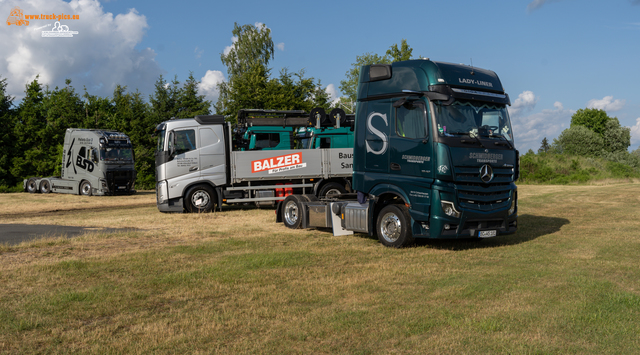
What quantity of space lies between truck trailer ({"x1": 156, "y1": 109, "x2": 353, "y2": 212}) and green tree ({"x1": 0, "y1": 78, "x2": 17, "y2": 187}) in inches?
967

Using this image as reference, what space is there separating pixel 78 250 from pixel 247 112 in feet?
34.9

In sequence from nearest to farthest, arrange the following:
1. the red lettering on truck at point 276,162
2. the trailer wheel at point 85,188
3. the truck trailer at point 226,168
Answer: the truck trailer at point 226,168, the red lettering on truck at point 276,162, the trailer wheel at point 85,188

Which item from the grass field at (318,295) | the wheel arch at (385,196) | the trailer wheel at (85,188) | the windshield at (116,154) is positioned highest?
the windshield at (116,154)

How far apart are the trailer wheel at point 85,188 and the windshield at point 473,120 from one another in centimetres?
2521

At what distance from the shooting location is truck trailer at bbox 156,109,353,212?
17812mm

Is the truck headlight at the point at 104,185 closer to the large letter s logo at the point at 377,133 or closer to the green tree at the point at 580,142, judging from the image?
the large letter s logo at the point at 377,133

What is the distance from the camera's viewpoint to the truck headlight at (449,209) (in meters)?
9.48

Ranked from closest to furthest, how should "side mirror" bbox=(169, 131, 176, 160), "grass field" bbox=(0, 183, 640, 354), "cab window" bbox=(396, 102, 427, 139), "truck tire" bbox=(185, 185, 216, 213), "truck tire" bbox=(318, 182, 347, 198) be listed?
"grass field" bbox=(0, 183, 640, 354) < "cab window" bbox=(396, 102, 427, 139) < "side mirror" bbox=(169, 131, 176, 160) < "truck tire" bbox=(185, 185, 216, 213) < "truck tire" bbox=(318, 182, 347, 198)

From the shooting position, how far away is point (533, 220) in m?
15.4

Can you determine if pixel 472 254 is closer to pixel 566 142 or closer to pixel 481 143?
pixel 481 143

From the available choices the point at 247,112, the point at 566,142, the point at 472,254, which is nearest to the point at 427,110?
the point at 472,254

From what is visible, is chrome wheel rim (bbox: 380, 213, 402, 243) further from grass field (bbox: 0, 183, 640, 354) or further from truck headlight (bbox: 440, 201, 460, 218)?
truck headlight (bbox: 440, 201, 460, 218)

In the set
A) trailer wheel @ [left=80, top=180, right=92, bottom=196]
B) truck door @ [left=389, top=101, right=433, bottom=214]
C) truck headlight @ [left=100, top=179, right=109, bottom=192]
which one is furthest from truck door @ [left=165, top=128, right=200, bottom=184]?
trailer wheel @ [left=80, top=180, right=92, bottom=196]

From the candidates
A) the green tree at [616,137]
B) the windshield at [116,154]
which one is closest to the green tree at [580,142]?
the green tree at [616,137]
